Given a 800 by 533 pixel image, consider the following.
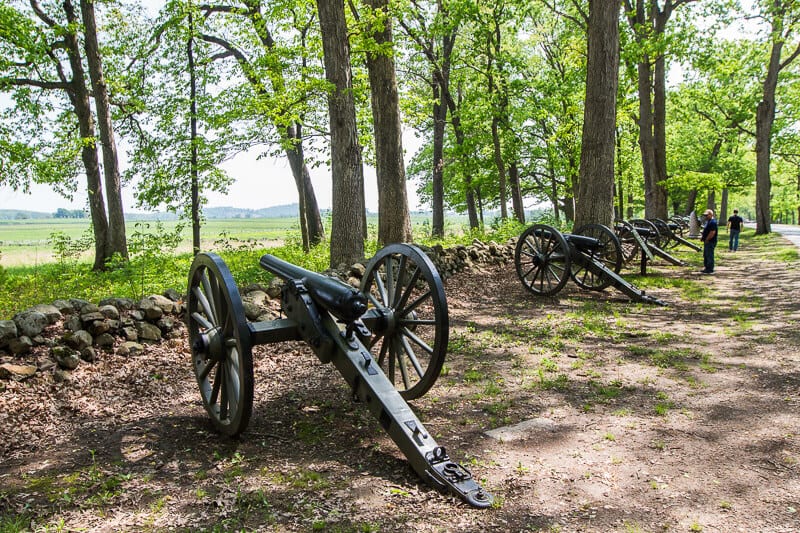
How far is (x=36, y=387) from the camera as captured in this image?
168 inches

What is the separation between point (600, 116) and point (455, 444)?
9632mm

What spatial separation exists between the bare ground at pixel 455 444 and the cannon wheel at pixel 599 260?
275 centimetres

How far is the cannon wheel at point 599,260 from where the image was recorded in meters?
8.88

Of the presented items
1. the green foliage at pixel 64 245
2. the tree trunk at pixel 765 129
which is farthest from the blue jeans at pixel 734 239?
the green foliage at pixel 64 245

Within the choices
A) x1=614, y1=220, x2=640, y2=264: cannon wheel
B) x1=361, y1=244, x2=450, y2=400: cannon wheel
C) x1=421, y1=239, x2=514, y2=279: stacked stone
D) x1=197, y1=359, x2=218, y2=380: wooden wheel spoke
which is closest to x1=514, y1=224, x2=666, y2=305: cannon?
x1=421, y1=239, x2=514, y2=279: stacked stone

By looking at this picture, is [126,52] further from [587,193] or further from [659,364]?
[659,364]

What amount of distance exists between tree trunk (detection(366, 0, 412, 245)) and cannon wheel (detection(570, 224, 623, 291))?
3.28m

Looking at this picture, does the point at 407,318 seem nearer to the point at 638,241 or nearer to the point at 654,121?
the point at 638,241

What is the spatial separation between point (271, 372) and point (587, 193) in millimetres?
8754

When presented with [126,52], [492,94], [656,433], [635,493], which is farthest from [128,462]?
[492,94]

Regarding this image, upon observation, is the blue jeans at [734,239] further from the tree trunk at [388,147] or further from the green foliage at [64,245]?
the green foliage at [64,245]

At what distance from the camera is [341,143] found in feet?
27.8

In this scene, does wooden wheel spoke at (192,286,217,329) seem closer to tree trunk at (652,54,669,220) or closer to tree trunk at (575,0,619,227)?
tree trunk at (575,0,619,227)

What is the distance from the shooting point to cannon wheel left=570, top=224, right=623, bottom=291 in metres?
8.88
